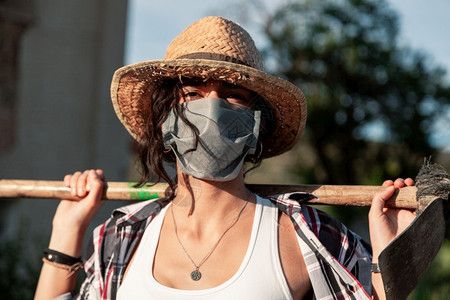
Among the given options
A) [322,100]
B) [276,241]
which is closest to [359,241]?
[276,241]

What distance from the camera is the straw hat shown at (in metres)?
2.04

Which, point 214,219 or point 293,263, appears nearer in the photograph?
point 293,263

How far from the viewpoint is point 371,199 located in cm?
212

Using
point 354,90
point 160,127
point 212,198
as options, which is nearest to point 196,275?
point 212,198

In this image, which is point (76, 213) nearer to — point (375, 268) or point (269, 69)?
point (375, 268)

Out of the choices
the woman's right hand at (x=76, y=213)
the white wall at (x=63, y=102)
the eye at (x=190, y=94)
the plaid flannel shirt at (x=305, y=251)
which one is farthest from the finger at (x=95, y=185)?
the white wall at (x=63, y=102)

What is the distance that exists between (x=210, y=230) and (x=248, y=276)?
30 cm

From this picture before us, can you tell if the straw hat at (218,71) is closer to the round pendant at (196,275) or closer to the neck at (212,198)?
the neck at (212,198)

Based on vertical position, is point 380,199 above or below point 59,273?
above

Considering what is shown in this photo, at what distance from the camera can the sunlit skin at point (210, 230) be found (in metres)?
1.97

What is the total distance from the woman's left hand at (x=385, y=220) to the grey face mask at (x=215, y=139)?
0.54 m

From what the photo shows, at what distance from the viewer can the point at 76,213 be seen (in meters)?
2.40

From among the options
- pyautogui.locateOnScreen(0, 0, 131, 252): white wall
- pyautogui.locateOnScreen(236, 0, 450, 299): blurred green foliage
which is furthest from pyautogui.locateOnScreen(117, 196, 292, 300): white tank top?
pyautogui.locateOnScreen(236, 0, 450, 299): blurred green foliage

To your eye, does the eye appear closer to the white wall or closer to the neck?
the neck
